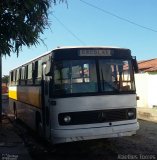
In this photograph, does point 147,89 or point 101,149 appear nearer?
point 101,149

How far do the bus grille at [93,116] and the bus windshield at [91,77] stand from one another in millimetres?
535

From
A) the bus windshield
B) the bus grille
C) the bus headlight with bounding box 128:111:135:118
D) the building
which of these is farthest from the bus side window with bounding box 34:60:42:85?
the building

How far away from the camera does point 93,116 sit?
9.67 meters

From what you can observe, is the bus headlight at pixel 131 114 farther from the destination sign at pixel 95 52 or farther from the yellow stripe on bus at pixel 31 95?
the yellow stripe on bus at pixel 31 95

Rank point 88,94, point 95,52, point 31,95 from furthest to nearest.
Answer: point 31,95
point 95,52
point 88,94

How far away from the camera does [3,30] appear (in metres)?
11.0

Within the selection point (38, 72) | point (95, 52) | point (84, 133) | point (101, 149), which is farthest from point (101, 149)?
point (38, 72)

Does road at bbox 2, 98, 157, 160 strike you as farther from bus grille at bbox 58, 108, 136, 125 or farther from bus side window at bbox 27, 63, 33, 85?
bus side window at bbox 27, 63, 33, 85

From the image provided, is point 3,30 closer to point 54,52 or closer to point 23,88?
point 54,52

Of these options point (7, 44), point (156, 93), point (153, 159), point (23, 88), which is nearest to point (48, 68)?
point (7, 44)

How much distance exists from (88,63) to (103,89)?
0.78 meters

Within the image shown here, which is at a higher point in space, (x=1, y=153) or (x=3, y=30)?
(x=3, y=30)

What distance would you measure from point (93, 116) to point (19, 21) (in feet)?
11.6

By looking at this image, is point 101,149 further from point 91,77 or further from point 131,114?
point 91,77
